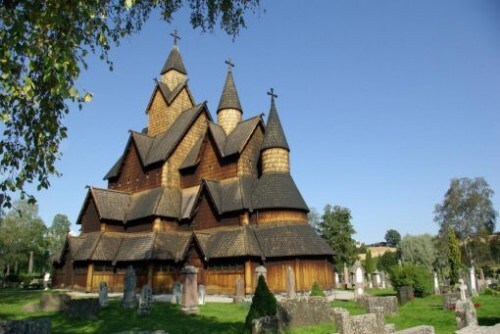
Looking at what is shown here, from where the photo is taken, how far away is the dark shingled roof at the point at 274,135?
28.7 m

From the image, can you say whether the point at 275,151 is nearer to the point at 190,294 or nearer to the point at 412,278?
the point at 412,278

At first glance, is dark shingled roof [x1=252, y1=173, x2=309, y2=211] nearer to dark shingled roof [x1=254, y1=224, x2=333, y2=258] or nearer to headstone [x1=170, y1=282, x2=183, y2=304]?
dark shingled roof [x1=254, y1=224, x2=333, y2=258]

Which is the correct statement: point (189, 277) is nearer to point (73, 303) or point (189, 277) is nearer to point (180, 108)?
point (73, 303)

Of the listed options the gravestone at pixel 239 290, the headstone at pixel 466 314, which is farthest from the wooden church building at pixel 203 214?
A: the headstone at pixel 466 314

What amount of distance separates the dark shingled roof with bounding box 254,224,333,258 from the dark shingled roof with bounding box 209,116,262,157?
6.64m

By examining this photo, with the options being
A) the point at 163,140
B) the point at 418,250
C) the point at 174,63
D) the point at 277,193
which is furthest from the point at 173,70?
the point at 418,250

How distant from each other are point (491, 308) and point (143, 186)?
25.9m

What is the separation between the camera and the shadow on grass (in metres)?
12.7

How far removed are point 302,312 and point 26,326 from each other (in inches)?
351

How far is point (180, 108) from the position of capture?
37625 mm

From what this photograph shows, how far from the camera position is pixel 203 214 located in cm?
2909

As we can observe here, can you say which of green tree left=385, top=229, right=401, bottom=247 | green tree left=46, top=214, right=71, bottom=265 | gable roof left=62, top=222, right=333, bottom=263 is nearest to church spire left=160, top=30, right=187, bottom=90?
gable roof left=62, top=222, right=333, bottom=263

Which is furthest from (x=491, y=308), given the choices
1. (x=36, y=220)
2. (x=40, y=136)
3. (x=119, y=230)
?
(x=36, y=220)

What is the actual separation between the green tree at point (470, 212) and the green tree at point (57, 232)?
73295 millimetres
